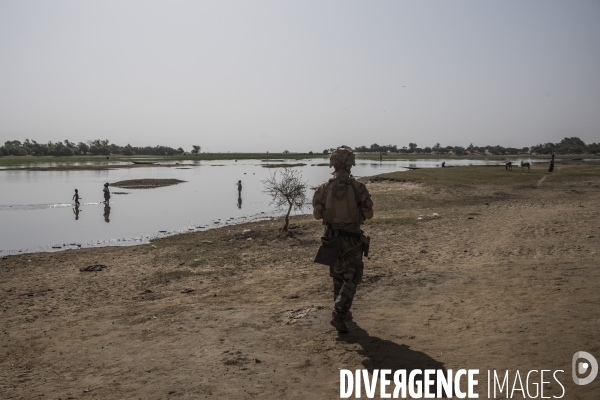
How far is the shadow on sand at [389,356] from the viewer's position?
5074mm

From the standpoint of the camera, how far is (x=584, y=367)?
460 cm

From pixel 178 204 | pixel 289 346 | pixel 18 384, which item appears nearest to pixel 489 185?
pixel 178 204

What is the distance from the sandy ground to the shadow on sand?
2 cm

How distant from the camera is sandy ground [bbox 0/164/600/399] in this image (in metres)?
5.10

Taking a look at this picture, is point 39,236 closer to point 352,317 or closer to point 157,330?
point 157,330

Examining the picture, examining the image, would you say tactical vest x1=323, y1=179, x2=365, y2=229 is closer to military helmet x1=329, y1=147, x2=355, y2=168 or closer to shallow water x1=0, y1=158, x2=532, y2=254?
military helmet x1=329, y1=147, x2=355, y2=168

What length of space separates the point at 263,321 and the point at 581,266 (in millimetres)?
6312

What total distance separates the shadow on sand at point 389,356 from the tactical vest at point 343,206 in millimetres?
1559

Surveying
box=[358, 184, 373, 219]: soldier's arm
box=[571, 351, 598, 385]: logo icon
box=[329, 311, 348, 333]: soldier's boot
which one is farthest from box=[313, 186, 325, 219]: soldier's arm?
box=[571, 351, 598, 385]: logo icon

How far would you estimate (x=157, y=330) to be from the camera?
22.9ft

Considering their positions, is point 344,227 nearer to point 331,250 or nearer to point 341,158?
point 331,250

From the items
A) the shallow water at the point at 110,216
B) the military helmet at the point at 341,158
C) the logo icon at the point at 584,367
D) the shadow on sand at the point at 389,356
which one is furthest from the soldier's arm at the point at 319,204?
the shallow water at the point at 110,216

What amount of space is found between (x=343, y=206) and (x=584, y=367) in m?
3.39

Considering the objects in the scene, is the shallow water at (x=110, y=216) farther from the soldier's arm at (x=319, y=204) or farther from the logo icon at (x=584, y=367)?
the logo icon at (x=584, y=367)
